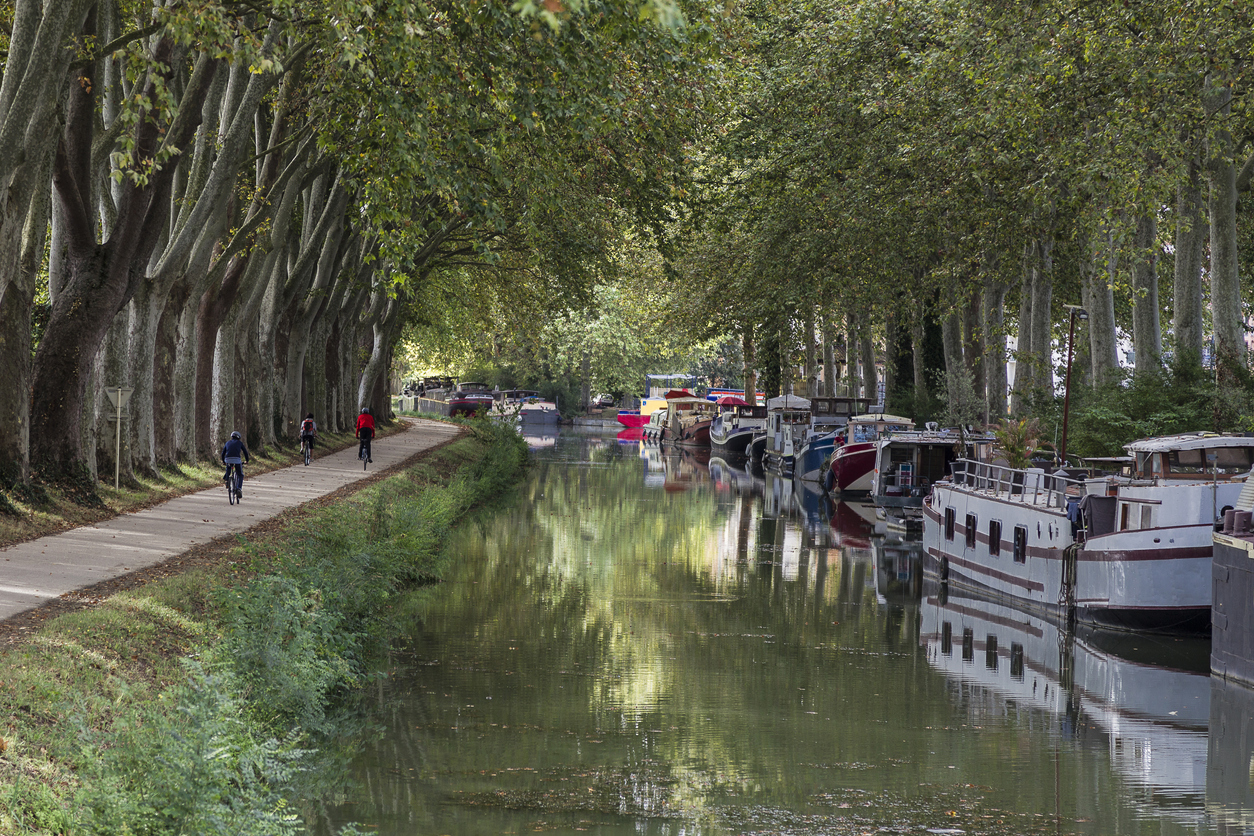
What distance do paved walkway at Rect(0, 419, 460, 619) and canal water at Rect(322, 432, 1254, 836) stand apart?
334 cm

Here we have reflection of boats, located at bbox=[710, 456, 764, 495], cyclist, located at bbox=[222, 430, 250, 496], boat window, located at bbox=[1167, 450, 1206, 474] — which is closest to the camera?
boat window, located at bbox=[1167, 450, 1206, 474]

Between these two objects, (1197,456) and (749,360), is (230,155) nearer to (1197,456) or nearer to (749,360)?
(1197,456)

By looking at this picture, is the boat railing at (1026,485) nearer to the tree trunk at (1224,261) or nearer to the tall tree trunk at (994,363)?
the tree trunk at (1224,261)

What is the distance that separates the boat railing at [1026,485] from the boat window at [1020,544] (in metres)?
0.46

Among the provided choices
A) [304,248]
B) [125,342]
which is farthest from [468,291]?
[125,342]

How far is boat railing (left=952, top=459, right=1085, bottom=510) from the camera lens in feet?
74.3

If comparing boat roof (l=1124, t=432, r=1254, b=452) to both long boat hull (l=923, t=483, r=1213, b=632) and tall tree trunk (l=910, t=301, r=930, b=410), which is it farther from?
tall tree trunk (l=910, t=301, r=930, b=410)

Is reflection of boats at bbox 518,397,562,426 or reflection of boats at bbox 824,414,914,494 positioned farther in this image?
reflection of boats at bbox 518,397,562,426

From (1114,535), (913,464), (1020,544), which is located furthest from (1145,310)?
(1114,535)

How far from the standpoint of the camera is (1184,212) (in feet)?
102

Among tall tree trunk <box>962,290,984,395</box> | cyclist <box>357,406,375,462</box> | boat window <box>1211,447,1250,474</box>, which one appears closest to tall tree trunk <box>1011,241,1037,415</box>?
tall tree trunk <box>962,290,984,395</box>

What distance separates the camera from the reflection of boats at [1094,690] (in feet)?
45.2

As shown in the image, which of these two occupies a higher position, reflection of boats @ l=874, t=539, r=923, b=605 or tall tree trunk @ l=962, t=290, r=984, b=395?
tall tree trunk @ l=962, t=290, r=984, b=395

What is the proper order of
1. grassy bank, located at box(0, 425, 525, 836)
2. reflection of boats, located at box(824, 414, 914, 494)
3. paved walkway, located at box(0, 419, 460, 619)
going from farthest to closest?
1. reflection of boats, located at box(824, 414, 914, 494)
2. paved walkway, located at box(0, 419, 460, 619)
3. grassy bank, located at box(0, 425, 525, 836)
